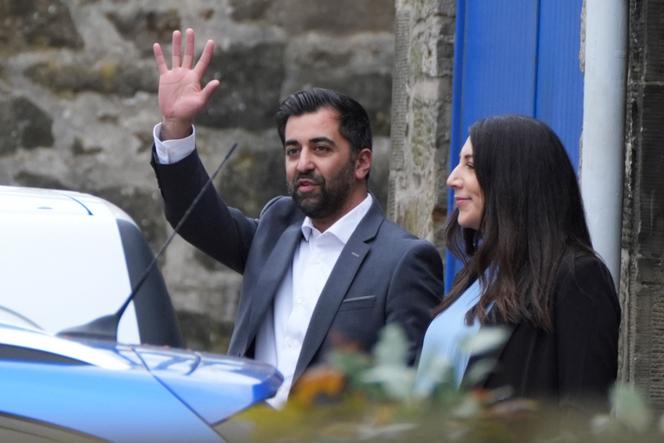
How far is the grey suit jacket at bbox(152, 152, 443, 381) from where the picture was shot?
4.41 metres

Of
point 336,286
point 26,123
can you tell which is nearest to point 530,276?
point 336,286

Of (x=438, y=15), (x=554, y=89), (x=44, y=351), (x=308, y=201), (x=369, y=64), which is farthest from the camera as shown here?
(x=369, y=64)

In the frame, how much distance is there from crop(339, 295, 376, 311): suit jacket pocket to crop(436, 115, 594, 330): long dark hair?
463 millimetres

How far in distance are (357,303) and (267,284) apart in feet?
0.87

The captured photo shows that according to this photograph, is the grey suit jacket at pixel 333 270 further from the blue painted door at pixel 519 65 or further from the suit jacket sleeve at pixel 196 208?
the blue painted door at pixel 519 65

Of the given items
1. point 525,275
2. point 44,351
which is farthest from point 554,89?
point 44,351

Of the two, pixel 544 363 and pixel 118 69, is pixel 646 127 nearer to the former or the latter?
pixel 544 363

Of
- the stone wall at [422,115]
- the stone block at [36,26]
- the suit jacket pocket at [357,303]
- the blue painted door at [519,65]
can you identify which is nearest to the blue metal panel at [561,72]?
the blue painted door at [519,65]

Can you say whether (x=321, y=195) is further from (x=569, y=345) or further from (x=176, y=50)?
(x=569, y=345)

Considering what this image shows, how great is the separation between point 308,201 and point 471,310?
0.86m

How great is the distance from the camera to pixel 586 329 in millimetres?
3752

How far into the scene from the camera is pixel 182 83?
488 centimetres

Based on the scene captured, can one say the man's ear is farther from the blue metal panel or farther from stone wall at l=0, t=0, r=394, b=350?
stone wall at l=0, t=0, r=394, b=350

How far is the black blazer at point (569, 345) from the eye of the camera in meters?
3.73
